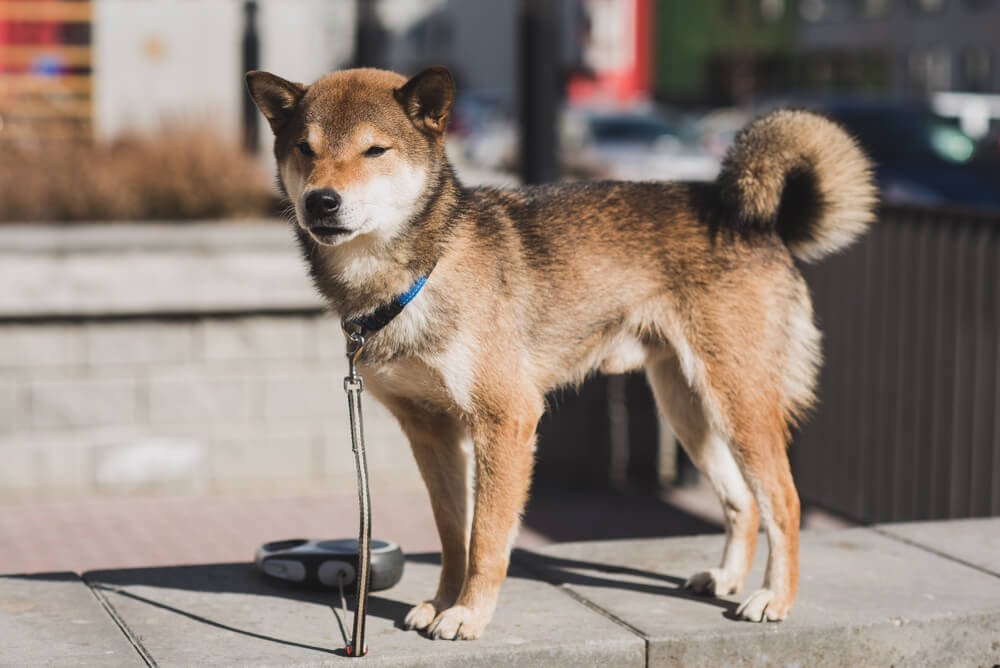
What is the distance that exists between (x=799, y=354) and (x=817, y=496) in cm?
342

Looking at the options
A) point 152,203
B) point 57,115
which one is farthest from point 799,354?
point 57,115

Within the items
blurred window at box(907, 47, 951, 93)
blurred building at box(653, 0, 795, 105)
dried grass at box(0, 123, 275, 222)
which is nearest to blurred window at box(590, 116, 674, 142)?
dried grass at box(0, 123, 275, 222)

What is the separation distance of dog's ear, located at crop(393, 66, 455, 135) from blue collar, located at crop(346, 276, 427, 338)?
46 cm

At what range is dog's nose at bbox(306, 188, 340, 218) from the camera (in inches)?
150

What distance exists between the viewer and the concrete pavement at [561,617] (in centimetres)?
407

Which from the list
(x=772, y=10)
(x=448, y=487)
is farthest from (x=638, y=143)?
(x=772, y=10)

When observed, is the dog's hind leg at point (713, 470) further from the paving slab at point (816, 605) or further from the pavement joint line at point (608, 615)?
the pavement joint line at point (608, 615)

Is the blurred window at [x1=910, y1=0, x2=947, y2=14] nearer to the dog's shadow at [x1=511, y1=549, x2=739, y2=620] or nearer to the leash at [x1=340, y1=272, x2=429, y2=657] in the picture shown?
the dog's shadow at [x1=511, y1=549, x2=739, y2=620]

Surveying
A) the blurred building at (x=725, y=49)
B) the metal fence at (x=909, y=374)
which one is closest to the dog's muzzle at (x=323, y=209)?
the metal fence at (x=909, y=374)

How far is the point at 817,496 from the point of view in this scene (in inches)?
310

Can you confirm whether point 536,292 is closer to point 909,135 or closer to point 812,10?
point 909,135

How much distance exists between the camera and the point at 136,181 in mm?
9680

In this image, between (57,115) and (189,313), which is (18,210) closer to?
(189,313)

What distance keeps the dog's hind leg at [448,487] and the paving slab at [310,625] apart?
7.4 inches
